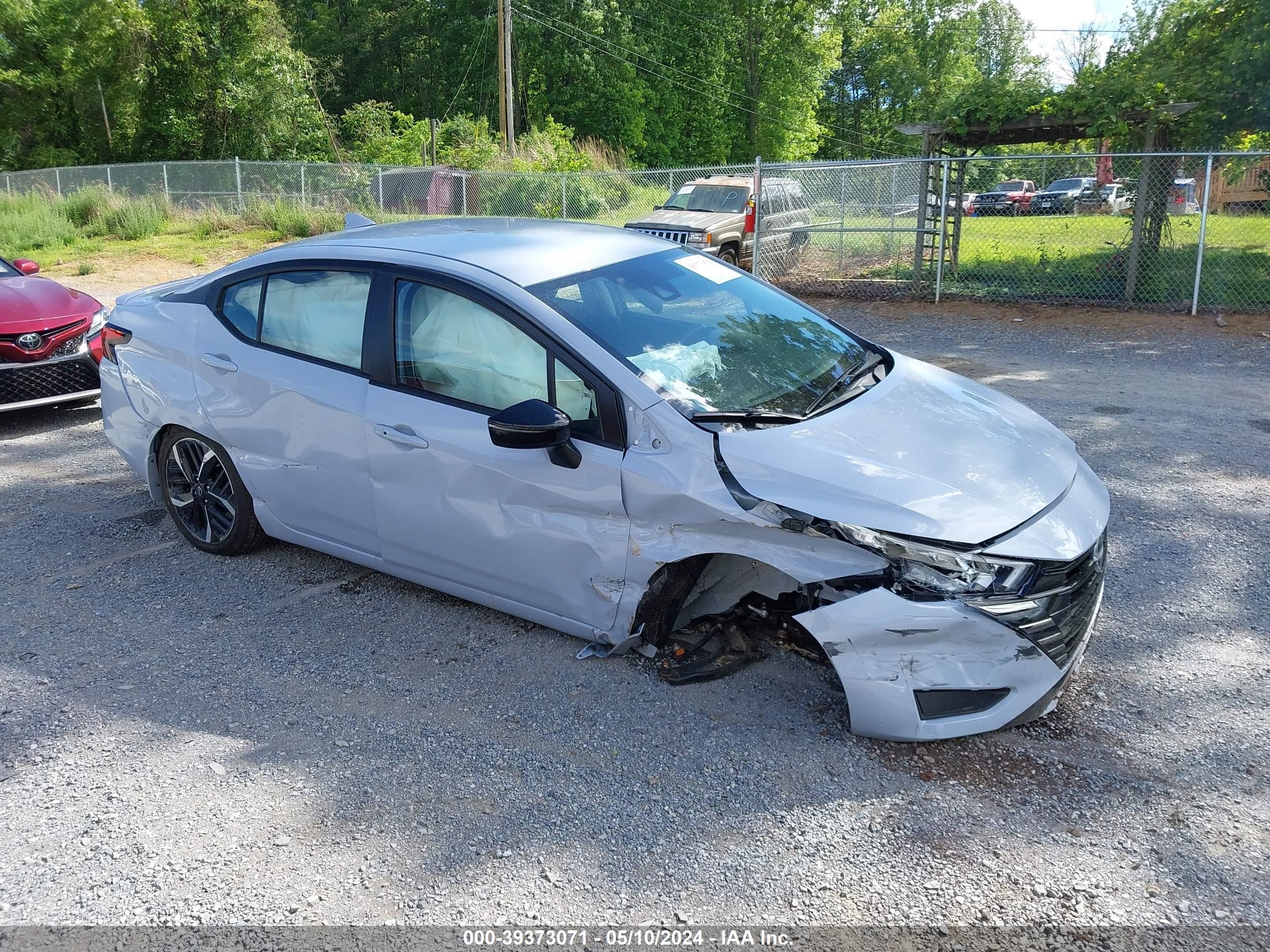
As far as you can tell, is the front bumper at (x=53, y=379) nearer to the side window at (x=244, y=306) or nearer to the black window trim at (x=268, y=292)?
the black window trim at (x=268, y=292)

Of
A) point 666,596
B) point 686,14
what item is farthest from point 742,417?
point 686,14

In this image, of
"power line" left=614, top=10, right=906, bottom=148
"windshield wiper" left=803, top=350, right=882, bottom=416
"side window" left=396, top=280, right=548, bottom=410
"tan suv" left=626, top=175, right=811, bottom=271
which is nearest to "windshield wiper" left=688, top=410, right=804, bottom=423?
"windshield wiper" left=803, top=350, right=882, bottom=416

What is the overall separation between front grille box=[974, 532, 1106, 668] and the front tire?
138 inches

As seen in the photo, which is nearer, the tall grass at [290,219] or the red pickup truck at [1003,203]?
the red pickup truck at [1003,203]

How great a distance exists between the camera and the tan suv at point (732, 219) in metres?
15.2

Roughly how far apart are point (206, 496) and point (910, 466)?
11.5 feet

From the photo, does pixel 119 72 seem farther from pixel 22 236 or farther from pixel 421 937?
pixel 421 937

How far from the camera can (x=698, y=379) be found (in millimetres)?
3889

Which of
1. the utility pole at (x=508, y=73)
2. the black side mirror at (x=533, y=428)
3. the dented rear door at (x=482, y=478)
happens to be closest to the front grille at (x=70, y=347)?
the dented rear door at (x=482, y=478)

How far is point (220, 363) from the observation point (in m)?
4.79

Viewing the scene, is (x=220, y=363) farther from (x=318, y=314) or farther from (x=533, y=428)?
(x=533, y=428)

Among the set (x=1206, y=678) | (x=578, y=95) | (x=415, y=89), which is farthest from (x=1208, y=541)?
(x=415, y=89)

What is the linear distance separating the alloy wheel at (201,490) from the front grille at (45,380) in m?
2.56

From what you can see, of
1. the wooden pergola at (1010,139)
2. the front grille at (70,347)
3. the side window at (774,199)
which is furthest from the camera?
the side window at (774,199)
